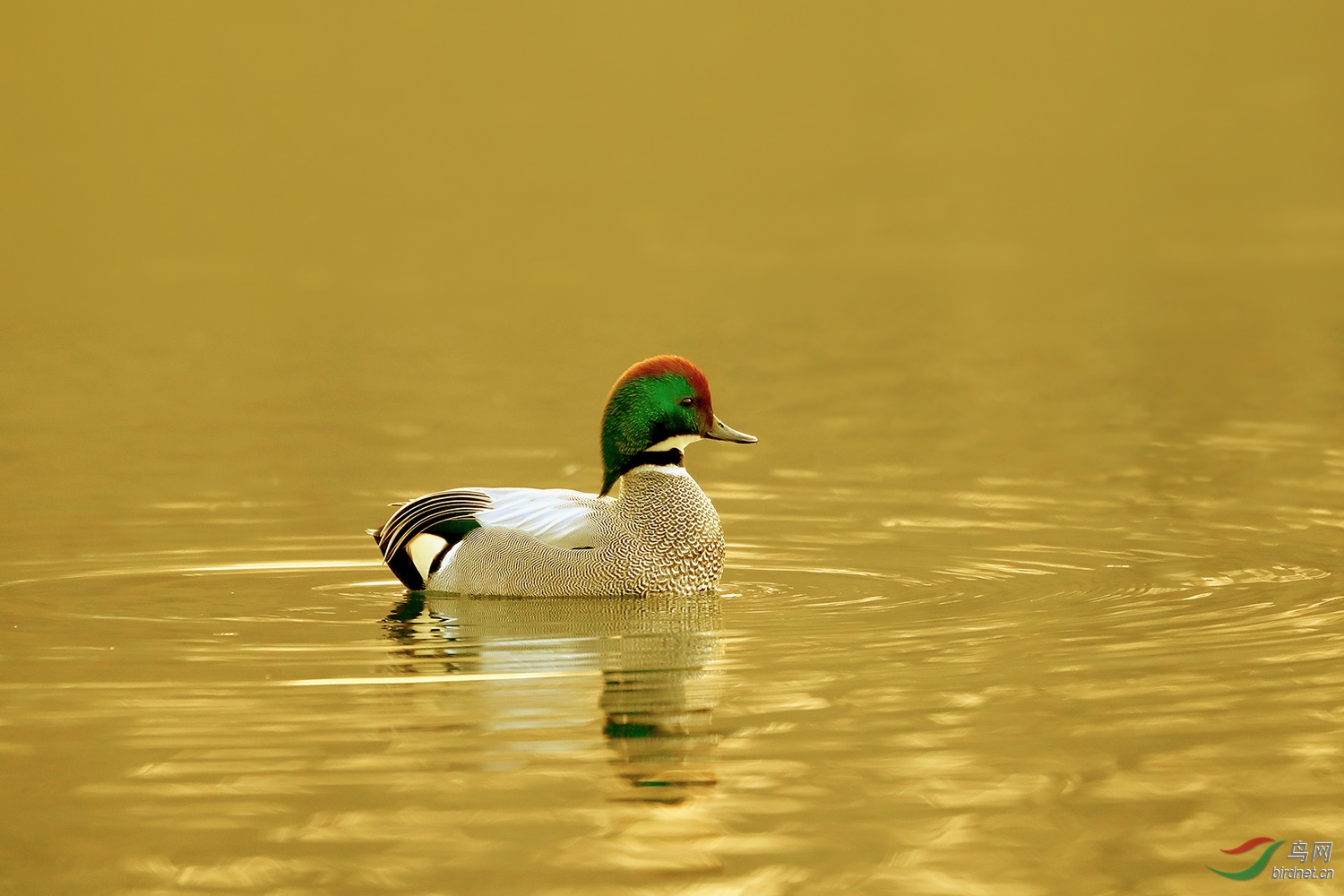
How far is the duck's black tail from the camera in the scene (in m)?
10.9

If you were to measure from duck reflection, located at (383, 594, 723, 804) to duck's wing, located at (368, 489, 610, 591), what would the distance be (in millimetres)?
214

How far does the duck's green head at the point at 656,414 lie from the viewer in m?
10.9

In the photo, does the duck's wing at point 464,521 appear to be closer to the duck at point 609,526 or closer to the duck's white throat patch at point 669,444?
the duck at point 609,526

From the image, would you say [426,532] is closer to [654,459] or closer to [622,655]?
[654,459]

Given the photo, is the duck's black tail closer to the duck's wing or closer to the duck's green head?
the duck's wing

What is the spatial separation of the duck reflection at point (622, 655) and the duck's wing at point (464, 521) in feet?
0.70

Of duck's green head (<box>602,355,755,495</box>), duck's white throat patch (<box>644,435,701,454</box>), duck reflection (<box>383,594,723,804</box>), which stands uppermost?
duck's green head (<box>602,355,755,495</box>)

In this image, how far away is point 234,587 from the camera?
10.9m

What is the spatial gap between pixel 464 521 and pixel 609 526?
800 millimetres

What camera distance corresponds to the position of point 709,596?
10781mm

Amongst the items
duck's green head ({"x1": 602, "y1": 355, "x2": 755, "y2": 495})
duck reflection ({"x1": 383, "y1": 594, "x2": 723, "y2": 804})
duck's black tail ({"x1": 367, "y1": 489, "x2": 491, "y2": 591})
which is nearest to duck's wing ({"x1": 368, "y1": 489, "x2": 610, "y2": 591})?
duck's black tail ({"x1": 367, "y1": 489, "x2": 491, "y2": 591})

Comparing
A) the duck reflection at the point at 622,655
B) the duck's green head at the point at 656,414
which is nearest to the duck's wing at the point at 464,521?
the duck reflection at the point at 622,655

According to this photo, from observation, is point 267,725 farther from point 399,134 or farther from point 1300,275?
point 399,134

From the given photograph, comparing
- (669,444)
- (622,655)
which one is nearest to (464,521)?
(669,444)
